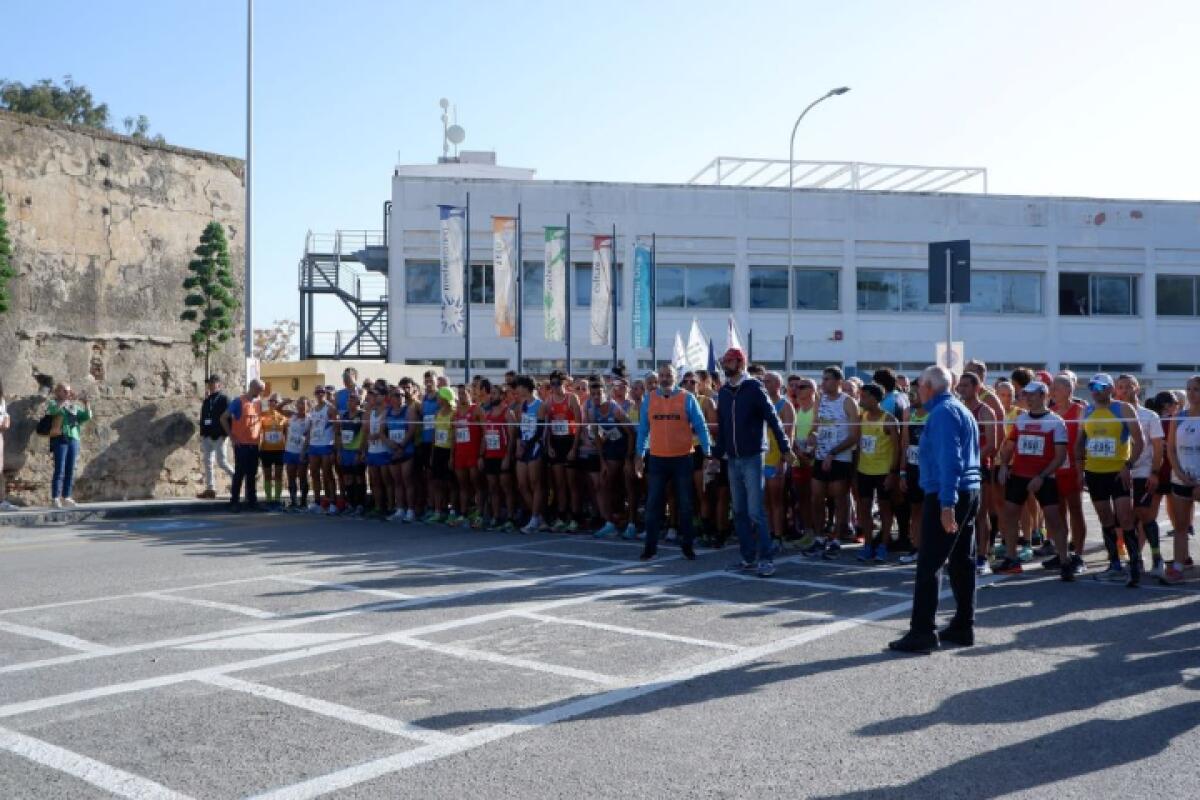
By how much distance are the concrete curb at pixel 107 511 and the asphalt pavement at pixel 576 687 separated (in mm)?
5939

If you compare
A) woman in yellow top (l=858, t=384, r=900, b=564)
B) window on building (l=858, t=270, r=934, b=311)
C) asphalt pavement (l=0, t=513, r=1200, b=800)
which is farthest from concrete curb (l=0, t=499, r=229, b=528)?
window on building (l=858, t=270, r=934, b=311)

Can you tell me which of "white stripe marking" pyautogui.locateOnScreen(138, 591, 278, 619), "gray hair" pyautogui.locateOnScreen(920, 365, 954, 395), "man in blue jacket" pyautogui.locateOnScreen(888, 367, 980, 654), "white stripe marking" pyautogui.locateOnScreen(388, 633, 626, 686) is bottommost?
"white stripe marking" pyautogui.locateOnScreen(388, 633, 626, 686)

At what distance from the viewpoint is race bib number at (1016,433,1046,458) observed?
1072 cm

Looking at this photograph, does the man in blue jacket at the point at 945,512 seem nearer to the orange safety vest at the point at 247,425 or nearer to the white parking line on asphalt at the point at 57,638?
the white parking line on asphalt at the point at 57,638

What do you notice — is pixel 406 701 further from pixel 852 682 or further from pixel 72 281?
pixel 72 281

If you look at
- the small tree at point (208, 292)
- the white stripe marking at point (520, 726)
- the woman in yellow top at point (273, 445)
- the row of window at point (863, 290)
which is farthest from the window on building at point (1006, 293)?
the white stripe marking at point (520, 726)

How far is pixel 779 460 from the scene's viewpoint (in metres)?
12.9

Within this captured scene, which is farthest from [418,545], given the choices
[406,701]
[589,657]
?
[406,701]

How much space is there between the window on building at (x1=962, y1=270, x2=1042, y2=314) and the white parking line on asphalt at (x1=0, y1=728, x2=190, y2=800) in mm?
42543

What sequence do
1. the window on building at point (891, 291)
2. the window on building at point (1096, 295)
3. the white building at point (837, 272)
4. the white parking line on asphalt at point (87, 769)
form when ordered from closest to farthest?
1. the white parking line on asphalt at point (87, 769)
2. the white building at point (837, 272)
3. the window on building at point (891, 291)
4. the window on building at point (1096, 295)

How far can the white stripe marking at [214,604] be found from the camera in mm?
8711

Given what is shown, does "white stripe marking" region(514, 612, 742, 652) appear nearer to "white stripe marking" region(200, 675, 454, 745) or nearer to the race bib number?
"white stripe marking" region(200, 675, 454, 745)

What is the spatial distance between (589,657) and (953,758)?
8.66 ft

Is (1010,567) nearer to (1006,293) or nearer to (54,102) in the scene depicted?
(1006,293)
